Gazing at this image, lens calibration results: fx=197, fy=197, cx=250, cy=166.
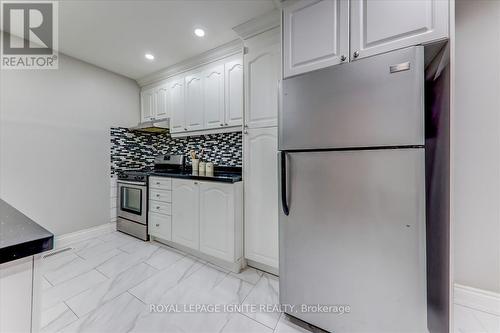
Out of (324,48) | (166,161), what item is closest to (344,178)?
(324,48)

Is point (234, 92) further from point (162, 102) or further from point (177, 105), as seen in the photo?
point (162, 102)

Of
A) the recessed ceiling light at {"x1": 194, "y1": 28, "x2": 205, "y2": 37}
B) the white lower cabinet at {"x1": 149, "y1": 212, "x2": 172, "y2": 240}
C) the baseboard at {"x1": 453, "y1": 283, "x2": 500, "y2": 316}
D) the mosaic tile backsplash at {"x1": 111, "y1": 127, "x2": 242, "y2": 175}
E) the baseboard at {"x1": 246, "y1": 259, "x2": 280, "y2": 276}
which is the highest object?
the recessed ceiling light at {"x1": 194, "y1": 28, "x2": 205, "y2": 37}

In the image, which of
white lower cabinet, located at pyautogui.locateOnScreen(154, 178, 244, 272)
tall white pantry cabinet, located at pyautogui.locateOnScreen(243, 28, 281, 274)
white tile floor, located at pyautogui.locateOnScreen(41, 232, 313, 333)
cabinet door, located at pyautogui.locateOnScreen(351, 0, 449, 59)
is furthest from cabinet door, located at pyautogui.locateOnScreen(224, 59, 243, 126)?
white tile floor, located at pyautogui.locateOnScreen(41, 232, 313, 333)

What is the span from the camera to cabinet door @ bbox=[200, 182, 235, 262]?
76.4 inches

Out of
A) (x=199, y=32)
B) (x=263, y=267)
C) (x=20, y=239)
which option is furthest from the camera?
(x=199, y=32)

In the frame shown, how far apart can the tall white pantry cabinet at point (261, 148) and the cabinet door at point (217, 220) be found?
170mm

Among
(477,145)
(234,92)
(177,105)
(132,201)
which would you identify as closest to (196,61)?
(177,105)

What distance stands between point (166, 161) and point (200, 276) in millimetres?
1877

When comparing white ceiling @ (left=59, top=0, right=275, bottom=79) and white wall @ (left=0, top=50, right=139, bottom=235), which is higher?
white ceiling @ (left=59, top=0, right=275, bottom=79)

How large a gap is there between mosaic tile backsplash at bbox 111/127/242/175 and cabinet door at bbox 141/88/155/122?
325 mm

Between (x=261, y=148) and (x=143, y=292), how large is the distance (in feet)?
5.21

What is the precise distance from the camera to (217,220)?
2.02 meters

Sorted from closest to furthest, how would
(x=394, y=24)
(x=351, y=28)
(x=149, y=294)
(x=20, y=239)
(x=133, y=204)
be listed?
1. (x=20, y=239)
2. (x=394, y=24)
3. (x=351, y=28)
4. (x=149, y=294)
5. (x=133, y=204)

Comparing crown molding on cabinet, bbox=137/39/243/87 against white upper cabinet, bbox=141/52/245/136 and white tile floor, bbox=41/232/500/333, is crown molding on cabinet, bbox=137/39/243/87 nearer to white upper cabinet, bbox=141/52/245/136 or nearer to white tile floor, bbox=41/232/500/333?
white upper cabinet, bbox=141/52/245/136
